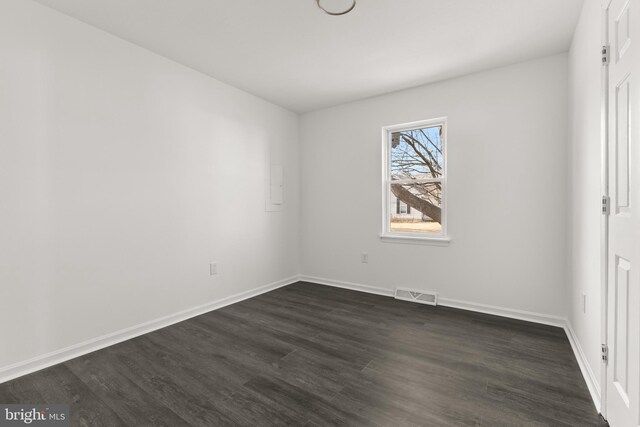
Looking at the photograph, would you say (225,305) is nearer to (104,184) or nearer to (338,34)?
(104,184)

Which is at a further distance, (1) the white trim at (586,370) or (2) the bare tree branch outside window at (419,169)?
(2) the bare tree branch outside window at (419,169)

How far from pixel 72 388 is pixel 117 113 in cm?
204

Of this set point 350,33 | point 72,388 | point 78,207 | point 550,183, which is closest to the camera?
point 72,388

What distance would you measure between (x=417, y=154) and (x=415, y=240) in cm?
106

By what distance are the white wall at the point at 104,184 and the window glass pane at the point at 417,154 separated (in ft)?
6.35

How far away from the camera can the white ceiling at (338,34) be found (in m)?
2.19

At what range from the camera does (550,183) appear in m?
2.87

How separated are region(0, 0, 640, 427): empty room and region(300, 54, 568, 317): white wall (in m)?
0.02

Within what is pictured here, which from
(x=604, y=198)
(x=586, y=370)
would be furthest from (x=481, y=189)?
(x=586, y=370)

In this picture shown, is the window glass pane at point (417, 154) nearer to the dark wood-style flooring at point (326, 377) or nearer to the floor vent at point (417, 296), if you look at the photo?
the floor vent at point (417, 296)

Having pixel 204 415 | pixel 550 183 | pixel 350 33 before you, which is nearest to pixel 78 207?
pixel 204 415

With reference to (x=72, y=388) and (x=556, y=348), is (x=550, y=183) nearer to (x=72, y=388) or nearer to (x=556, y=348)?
(x=556, y=348)

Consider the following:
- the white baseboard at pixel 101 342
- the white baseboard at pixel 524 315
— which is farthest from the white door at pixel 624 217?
the white baseboard at pixel 101 342

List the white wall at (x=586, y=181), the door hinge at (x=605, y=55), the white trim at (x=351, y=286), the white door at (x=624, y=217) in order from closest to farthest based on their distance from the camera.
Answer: the white door at (x=624, y=217) < the door hinge at (x=605, y=55) < the white wall at (x=586, y=181) < the white trim at (x=351, y=286)
